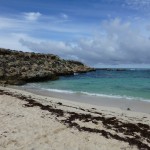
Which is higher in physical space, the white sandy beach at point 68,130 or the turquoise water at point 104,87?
the turquoise water at point 104,87

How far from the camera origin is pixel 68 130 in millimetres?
13070

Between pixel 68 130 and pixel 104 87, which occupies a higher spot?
pixel 104 87

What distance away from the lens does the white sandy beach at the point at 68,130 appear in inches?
432

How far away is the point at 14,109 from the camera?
17.4m

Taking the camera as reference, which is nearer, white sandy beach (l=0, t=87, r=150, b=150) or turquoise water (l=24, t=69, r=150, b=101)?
white sandy beach (l=0, t=87, r=150, b=150)

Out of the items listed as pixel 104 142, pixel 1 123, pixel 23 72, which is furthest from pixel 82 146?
pixel 23 72

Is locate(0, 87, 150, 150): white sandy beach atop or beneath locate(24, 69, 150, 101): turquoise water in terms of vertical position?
beneath

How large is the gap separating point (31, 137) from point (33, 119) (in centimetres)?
323

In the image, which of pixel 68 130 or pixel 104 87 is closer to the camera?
pixel 68 130

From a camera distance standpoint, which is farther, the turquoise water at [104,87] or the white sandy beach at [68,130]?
the turquoise water at [104,87]

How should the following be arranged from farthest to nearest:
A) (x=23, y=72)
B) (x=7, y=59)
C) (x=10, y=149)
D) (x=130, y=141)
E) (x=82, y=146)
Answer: (x=7, y=59) → (x=23, y=72) → (x=130, y=141) → (x=82, y=146) → (x=10, y=149)

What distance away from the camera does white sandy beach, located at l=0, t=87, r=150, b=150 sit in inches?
432

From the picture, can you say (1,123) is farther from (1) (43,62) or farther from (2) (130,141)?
(1) (43,62)

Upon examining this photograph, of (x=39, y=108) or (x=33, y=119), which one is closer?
(x=33, y=119)
